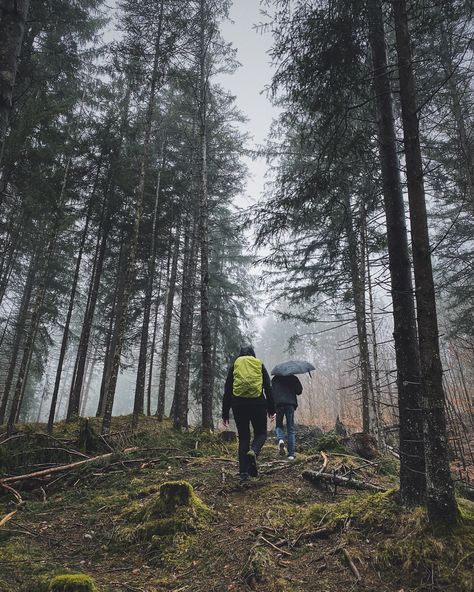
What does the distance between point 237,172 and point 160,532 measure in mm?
16931

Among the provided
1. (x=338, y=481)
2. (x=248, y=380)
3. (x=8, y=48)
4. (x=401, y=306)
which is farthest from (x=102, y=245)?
(x=401, y=306)

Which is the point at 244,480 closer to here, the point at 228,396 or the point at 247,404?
the point at 247,404

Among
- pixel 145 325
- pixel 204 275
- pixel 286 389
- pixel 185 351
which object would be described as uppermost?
pixel 204 275

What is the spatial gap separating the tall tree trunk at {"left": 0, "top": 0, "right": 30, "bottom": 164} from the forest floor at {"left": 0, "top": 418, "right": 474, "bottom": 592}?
3.90 m

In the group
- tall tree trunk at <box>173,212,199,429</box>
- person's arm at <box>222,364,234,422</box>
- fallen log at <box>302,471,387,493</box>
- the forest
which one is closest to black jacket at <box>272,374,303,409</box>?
the forest

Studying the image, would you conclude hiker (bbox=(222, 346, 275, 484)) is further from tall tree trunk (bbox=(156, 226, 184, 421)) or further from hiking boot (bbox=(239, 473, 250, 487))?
tall tree trunk (bbox=(156, 226, 184, 421))

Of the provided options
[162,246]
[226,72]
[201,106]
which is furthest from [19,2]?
[226,72]

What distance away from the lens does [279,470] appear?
586cm

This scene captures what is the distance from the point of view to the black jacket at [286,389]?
750cm

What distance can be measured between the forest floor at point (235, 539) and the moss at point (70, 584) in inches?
1.2

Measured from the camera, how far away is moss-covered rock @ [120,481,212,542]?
12.1 ft

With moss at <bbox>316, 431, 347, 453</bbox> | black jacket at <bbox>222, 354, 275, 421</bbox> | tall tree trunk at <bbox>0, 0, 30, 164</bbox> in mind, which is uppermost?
tall tree trunk at <bbox>0, 0, 30, 164</bbox>

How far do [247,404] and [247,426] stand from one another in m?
0.33

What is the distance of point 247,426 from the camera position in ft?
18.1
